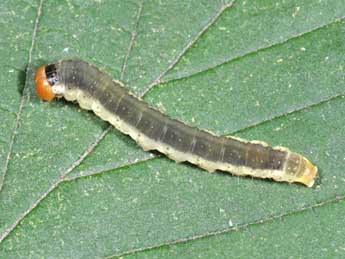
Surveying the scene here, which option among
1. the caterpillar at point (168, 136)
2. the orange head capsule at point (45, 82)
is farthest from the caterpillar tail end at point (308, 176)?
the orange head capsule at point (45, 82)

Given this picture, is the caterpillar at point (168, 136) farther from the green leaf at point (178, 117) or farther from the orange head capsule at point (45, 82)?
the green leaf at point (178, 117)

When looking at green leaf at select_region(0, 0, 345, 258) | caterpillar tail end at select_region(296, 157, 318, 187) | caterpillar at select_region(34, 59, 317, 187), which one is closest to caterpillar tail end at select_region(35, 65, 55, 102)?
caterpillar at select_region(34, 59, 317, 187)

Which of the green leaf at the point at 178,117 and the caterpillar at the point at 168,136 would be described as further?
the caterpillar at the point at 168,136

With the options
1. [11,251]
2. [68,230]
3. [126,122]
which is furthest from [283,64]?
[11,251]

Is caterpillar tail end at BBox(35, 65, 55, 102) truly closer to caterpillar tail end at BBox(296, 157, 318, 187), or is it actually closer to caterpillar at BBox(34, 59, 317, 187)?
caterpillar at BBox(34, 59, 317, 187)

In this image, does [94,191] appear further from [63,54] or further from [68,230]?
[63,54]

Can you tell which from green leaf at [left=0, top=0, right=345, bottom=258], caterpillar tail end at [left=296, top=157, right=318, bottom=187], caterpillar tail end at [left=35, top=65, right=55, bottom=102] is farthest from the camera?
caterpillar tail end at [left=35, top=65, right=55, bottom=102]

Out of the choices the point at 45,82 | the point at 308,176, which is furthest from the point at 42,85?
the point at 308,176

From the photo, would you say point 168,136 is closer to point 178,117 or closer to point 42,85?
point 178,117
